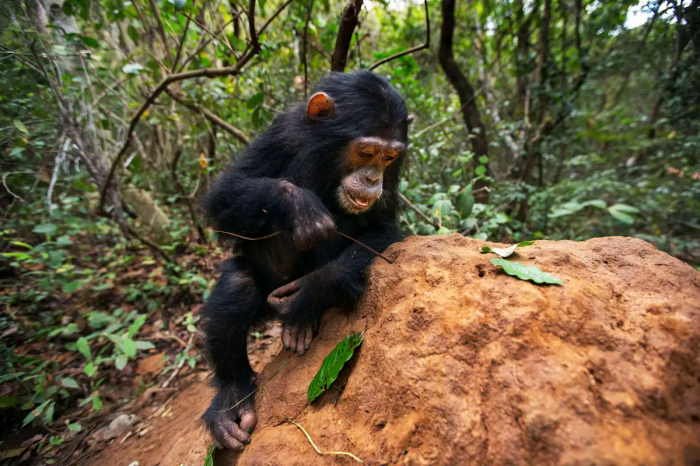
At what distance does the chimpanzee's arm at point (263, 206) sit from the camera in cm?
220

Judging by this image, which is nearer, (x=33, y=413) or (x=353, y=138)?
(x=353, y=138)

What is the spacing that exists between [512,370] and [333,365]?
98 centimetres

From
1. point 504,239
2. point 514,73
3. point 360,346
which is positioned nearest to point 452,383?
point 360,346

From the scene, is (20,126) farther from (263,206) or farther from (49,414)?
(263,206)

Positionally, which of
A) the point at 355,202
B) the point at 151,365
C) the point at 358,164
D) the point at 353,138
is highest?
the point at 353,138

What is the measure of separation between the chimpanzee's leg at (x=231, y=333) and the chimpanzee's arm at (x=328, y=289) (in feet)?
1.45

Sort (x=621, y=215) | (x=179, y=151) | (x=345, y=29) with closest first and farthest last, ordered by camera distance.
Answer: (x=345, y=29)
(x=621, y=215)
(x=179, y=151)

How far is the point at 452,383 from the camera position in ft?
4.58

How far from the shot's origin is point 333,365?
74.9 inches

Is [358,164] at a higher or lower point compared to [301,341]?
higher

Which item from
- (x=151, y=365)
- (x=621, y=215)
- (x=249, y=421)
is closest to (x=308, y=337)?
(x=249, y=421)

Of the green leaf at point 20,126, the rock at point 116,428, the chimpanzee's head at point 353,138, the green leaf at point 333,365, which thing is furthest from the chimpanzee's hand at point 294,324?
the green leaf at point 20,126

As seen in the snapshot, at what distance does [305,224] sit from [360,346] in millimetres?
854

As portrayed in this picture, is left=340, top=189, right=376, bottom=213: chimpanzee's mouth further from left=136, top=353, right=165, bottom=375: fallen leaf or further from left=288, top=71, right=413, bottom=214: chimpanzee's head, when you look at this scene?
left=136, top=353, right=165, bottom=375: fallen leaf
